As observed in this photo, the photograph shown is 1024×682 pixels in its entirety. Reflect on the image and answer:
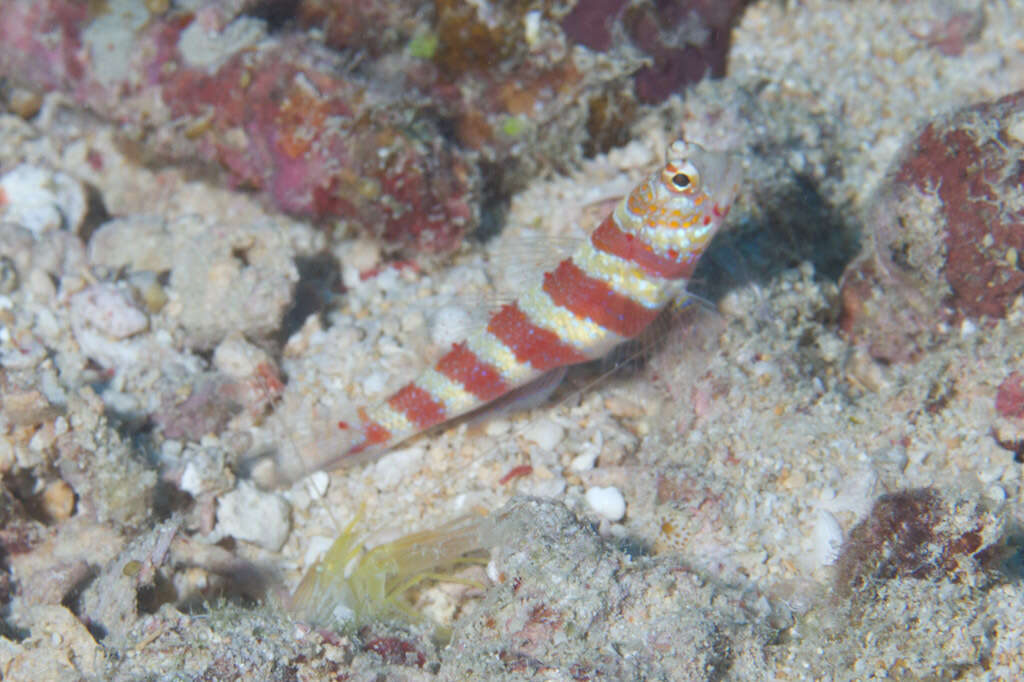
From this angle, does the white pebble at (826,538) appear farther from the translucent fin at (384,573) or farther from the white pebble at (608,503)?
the translucent fin at (384,573)

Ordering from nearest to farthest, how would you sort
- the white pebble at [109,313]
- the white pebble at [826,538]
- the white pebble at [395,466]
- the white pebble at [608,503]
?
1. the white pebble at [826,538]
2. the white pebble at [608,503]
3. the white pebble at [395,466]
4. the white pebble at [109,313]

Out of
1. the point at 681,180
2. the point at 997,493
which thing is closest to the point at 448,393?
the point at 681,180

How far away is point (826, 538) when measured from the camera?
2869mm

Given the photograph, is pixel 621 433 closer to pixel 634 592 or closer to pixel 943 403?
pixel 634 592

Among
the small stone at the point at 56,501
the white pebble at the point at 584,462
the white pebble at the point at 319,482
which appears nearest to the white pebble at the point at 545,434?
the white pebble at the point at 584,462

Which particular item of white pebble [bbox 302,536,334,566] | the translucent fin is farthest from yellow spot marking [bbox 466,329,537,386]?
white pebble [bbox 302,536,334,566]

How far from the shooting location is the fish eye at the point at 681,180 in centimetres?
313

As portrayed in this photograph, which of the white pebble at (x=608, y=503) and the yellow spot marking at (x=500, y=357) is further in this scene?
the yellow spot marking at (x=500, y=357)

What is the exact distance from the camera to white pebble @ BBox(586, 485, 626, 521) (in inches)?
A: 129

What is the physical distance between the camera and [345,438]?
358 cm

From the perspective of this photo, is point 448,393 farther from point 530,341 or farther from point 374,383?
point 374,383

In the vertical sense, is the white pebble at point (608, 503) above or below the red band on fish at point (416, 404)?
below

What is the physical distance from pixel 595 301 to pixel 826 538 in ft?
4.67

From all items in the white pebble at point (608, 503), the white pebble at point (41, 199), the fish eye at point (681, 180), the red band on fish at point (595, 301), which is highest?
the fish eye at point (681, 180)
